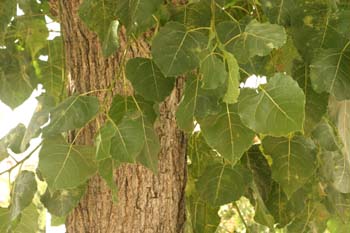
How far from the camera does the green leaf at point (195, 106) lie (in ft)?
2.55

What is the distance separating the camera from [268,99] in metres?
0.74

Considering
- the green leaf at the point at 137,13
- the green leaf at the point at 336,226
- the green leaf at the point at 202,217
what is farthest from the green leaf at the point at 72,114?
the green leaf at the point at 336,226

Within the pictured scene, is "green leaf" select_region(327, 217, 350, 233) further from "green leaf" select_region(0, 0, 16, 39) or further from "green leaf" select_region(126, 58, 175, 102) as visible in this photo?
"green leaf" select_region(0, 0, 16, 39)

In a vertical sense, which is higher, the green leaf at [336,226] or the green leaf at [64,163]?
the green leaf at [64,163]

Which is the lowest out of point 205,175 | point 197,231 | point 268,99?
point 197,231

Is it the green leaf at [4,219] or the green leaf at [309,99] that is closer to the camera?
the green leaf at [309,99]

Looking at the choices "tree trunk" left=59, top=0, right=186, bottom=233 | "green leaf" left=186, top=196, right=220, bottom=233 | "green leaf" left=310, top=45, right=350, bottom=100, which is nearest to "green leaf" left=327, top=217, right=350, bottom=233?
"green leaf" left=186, top=196, right=220, bottom=233

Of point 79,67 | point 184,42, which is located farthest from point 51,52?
point 184,42

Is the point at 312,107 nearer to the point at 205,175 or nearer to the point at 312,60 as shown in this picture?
the point at 312,60

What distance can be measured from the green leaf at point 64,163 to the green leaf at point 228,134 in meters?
0.17

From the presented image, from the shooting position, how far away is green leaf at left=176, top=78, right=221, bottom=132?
0.78 m

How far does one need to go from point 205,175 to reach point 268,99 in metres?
0.26

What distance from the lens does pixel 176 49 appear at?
0.76 m

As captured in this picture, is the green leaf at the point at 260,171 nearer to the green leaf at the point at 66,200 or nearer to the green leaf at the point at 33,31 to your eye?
the green leaf at the point at 66,200
